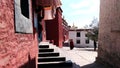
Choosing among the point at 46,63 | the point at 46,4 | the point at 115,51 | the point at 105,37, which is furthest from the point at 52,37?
the point at 46,4

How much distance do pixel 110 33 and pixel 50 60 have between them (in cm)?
573

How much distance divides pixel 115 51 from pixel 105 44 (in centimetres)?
237

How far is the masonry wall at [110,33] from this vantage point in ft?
42.0

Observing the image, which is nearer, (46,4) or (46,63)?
(46,4)

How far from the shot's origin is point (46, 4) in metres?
8.22

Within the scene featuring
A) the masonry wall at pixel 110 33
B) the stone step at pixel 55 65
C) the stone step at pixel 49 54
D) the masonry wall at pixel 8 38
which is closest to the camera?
the masonry wall at pixel 8 38

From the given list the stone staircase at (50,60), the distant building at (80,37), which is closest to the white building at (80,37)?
the distant building at (80,37)

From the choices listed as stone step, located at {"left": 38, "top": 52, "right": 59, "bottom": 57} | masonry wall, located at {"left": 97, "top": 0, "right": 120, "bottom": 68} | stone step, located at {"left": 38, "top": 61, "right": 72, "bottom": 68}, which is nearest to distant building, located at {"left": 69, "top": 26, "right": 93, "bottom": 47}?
masonry wall, located at {"left": 97, "top": 0, "right": 120, "bottom": 68}

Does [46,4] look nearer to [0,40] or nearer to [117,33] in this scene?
[0,40]

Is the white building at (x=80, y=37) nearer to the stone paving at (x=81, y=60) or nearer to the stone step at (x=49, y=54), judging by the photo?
the stone paving at (x=81, y=60)

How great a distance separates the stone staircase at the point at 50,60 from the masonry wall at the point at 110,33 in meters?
3.99

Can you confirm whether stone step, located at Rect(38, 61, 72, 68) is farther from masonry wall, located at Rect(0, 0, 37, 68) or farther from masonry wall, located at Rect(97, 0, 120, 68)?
masonry wall, located at Rect(0, 0, 37, 68)

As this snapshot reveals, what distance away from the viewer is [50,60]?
1015 cm

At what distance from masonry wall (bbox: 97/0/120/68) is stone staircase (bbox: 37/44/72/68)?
13.1 ft
